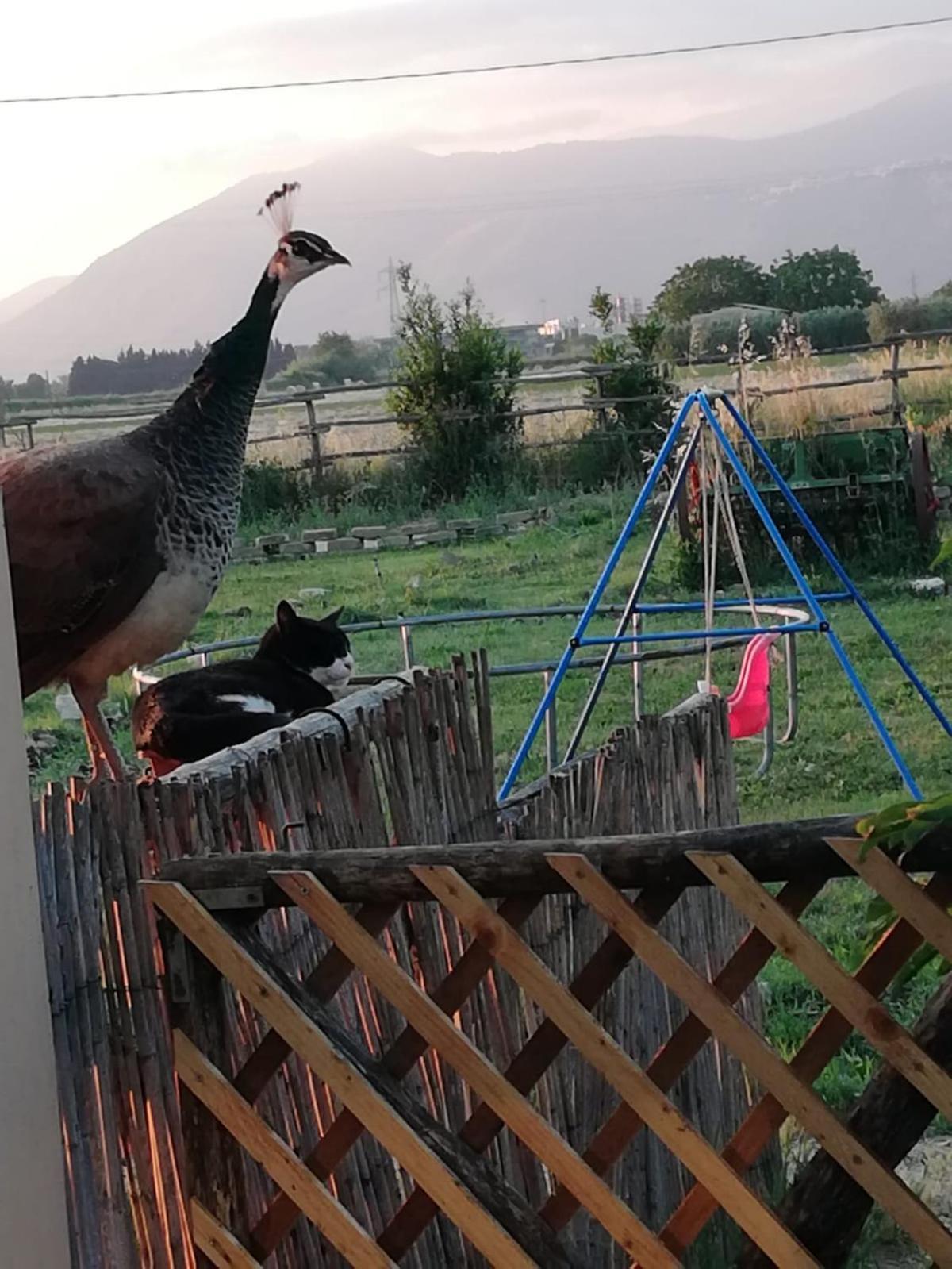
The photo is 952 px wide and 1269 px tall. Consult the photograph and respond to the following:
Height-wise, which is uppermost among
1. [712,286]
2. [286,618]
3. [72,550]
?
[712,286]

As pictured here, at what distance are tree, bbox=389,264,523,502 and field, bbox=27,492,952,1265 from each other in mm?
168

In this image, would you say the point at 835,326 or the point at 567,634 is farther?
the point at 567,634

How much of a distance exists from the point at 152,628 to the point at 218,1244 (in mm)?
1176

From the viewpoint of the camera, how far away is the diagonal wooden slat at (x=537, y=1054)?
1.27 meters

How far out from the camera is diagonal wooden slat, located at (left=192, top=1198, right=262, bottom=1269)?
54.0 inches

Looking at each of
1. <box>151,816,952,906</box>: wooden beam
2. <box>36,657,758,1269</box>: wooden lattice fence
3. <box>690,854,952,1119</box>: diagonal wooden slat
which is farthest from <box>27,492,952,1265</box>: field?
<box>690,854,952,1119</box>: diagonal wooden slat

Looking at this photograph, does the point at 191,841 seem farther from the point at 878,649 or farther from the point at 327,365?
the point at 878,649

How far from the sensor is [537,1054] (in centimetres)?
134

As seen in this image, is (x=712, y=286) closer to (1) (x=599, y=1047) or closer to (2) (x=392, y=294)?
(2) (x=392, y=294)

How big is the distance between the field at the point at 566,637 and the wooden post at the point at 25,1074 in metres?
2.08

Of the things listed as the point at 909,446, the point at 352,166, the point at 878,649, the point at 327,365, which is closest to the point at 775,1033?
the point at 878,649

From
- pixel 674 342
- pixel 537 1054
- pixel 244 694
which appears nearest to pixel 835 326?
pixel 674 342

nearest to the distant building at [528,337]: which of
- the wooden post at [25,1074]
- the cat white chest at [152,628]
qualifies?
the cat white chest at [152,628]

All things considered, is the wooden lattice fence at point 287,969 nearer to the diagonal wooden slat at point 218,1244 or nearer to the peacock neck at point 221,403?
the diagonal wooden slat at point 218,1244
